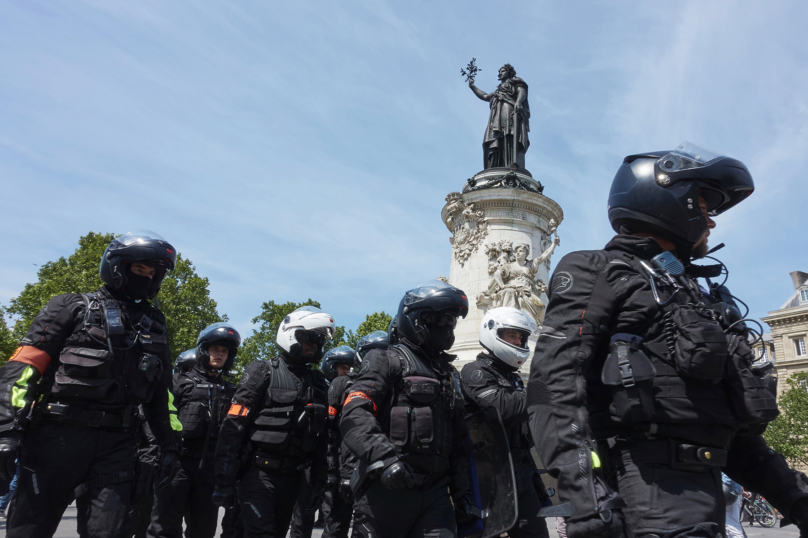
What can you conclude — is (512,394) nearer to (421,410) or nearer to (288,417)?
(421,410)

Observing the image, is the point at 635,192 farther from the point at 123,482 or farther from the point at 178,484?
the point at 178,484

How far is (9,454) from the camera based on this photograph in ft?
12.1

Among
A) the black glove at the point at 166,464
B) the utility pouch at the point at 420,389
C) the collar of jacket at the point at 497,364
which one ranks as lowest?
the black glove at the point at 166,464

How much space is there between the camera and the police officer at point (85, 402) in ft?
12.4

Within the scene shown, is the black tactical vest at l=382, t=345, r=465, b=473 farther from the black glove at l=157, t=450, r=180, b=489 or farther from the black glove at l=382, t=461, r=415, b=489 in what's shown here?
the black glove at l=157, t=450, r=180, b=489

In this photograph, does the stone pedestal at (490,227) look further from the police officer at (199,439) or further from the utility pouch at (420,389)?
the utility pouch at (420,389)

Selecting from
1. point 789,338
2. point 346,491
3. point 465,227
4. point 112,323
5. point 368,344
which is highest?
point 789,338

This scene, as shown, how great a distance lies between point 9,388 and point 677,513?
391cm

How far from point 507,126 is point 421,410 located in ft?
51.2

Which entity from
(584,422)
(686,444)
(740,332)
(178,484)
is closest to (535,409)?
(584,422)

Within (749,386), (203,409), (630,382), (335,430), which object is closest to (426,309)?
(630,382)

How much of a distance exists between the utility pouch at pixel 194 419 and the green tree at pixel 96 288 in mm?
20967

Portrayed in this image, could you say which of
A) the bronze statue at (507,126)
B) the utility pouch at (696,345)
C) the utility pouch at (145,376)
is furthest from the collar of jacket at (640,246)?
the bronze statue at (507,126)

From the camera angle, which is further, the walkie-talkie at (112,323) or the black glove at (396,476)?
the walkie-talkie at (112,323)
